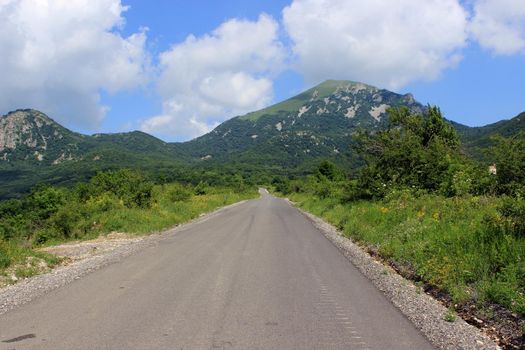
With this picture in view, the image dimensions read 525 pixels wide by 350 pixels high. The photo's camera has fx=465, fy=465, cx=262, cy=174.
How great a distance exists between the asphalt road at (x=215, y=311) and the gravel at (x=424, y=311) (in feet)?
0.74

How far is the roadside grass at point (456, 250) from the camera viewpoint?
25.3 feet

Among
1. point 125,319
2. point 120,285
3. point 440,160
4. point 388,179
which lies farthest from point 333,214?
point 125,319

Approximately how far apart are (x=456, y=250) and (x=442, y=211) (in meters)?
5.30

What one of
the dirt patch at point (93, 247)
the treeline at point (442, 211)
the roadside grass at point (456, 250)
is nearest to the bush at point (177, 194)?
the treeline at point (442, 211)

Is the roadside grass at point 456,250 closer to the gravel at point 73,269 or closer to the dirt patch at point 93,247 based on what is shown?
the gravel at point 73,269

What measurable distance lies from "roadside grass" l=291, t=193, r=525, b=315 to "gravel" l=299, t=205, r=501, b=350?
42 centimetres

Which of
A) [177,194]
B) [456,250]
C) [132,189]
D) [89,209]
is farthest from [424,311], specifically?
[177,194]

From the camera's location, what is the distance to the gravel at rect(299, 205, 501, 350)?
6023 mm

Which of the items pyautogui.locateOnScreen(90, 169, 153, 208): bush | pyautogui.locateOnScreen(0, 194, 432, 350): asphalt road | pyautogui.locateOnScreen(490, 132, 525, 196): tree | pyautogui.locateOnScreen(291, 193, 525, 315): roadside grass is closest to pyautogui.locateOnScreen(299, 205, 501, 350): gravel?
pyautogui.locateOnScreen(0, 194, 432, 350): asphalt road

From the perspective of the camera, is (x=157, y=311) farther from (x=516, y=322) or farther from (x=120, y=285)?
(x=516, y=322)

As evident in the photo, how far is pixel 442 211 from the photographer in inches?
595

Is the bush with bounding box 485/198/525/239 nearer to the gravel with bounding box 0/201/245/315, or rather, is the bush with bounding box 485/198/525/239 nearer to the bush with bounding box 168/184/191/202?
the gravel with bounding box 0/201/245/315

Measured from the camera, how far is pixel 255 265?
11.9 meters

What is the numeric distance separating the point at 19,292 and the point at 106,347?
4595 mm
